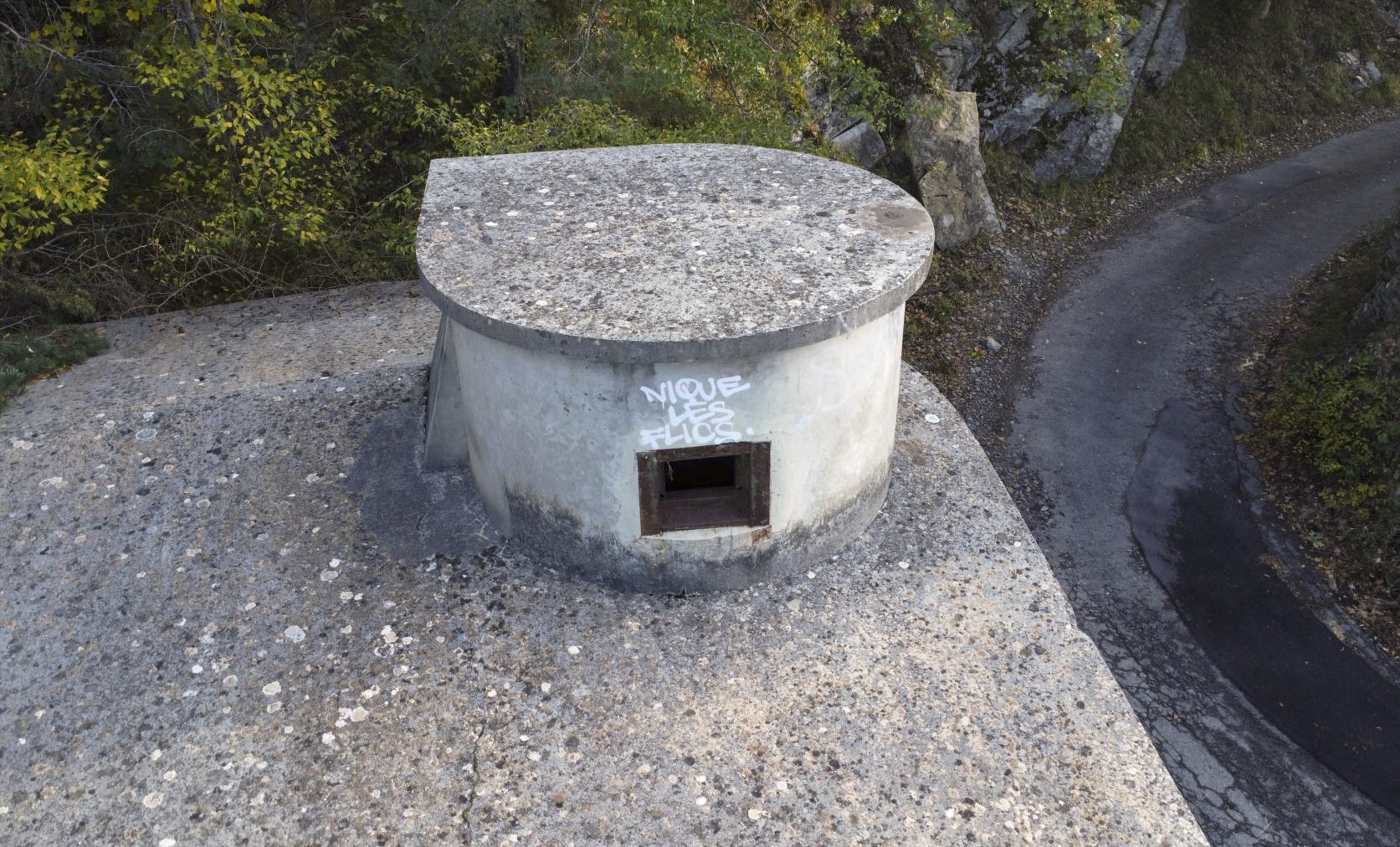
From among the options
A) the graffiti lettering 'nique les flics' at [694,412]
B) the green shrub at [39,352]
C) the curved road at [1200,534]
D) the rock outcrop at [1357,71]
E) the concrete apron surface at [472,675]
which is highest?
the graffiti lettering 'nique les flics' at [694,412]

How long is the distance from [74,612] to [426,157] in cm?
538

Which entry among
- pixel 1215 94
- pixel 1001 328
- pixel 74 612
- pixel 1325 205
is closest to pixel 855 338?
pixel 74 612

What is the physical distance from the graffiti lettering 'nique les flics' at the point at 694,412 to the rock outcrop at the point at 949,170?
716 cm

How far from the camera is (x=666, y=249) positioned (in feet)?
16.5

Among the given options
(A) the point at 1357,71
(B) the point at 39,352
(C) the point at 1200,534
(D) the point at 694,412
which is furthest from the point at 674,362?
(A) the point at 1357,71

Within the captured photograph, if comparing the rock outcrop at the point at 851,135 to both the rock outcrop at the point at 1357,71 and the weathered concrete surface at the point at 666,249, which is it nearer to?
the weathered concrete surface at the point at 666,249

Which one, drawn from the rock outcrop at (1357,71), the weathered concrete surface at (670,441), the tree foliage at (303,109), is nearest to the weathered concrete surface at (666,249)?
the weathered concrete surface at (670,441)

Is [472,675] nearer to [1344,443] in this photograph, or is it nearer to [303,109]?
[303,109]

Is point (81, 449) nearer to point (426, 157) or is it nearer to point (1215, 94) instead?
point (426, 157)

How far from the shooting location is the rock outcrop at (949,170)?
10961 mm

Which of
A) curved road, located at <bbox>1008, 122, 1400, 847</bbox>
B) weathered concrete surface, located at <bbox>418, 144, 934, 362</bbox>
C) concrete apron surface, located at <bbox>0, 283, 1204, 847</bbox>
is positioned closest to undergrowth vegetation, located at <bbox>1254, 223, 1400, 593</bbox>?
curved road, located at <bbox>1008, 122, 1400, 847</bbox>

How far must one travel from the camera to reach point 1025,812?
4.04 meters

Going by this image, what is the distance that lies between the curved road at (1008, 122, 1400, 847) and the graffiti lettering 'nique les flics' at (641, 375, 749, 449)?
130 inches

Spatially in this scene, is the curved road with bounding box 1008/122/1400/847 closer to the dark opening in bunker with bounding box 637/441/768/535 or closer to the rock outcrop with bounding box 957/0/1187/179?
the rock outcrop with bounding box 957/0/1187/179
